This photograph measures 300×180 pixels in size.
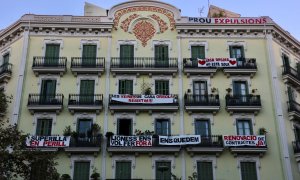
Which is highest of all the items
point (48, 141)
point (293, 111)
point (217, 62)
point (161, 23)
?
point (161, 23)

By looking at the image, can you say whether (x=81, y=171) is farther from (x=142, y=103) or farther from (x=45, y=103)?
(x=142, y=103)

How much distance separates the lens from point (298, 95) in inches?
1569

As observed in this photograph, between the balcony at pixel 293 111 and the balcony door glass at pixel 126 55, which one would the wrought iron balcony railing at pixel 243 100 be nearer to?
the balcony at pixel 293 111

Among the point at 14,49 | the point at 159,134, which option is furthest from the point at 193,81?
the point at 14,49

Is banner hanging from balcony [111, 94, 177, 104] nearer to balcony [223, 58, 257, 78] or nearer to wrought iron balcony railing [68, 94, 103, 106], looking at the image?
wrought iron balcony railing [68, 94, 103, 106]

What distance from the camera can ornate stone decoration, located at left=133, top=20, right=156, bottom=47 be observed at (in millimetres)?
39281

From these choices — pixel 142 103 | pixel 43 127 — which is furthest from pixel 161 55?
pixel 43 127

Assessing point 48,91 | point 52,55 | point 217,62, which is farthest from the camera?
point 52,55

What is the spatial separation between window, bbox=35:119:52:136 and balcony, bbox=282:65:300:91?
746 inches

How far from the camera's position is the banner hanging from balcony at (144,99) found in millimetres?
35906

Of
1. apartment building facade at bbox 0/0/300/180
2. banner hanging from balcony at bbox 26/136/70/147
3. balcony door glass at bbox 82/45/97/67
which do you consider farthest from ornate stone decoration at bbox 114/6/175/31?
banner hanging from balcony at bbox 26/136/70/147

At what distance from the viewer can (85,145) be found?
34156 mm

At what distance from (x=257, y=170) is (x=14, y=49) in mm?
21736

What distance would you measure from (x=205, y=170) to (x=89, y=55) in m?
13.2
